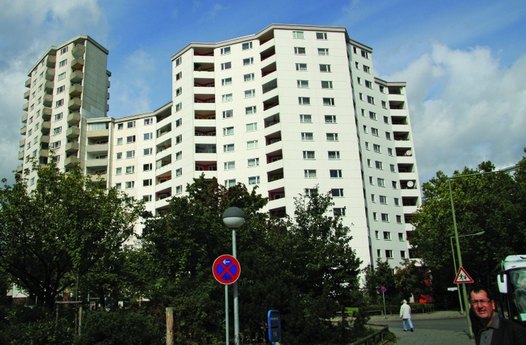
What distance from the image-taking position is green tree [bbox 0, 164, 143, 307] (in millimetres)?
23609

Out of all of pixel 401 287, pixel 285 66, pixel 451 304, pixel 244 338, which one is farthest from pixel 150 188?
pixel 244 338

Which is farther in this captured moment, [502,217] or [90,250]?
[502,217]

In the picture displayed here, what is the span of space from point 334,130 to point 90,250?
1599 inches

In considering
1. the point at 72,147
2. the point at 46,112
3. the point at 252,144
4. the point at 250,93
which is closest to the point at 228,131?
the point at 252,144

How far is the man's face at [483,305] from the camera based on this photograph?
4828 millimetres

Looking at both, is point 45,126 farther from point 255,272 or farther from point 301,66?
point 255,272

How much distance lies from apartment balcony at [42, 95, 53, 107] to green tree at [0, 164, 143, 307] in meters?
61.4

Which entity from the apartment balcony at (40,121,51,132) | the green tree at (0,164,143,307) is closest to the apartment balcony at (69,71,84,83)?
the apartment balcony at (40,121,51,132)

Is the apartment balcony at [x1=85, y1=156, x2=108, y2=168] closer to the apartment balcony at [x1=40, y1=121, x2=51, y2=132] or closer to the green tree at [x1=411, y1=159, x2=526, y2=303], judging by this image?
the apartment balcony at [x1=40, y1=121, x2=51, y2=132]

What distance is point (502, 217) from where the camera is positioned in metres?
40.7

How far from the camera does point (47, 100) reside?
3196 inches

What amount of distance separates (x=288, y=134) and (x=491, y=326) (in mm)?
54060

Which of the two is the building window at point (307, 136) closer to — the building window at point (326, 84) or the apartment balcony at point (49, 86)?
A: the building window at point (326, 84)

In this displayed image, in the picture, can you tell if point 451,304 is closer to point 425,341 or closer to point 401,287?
point 401,287
